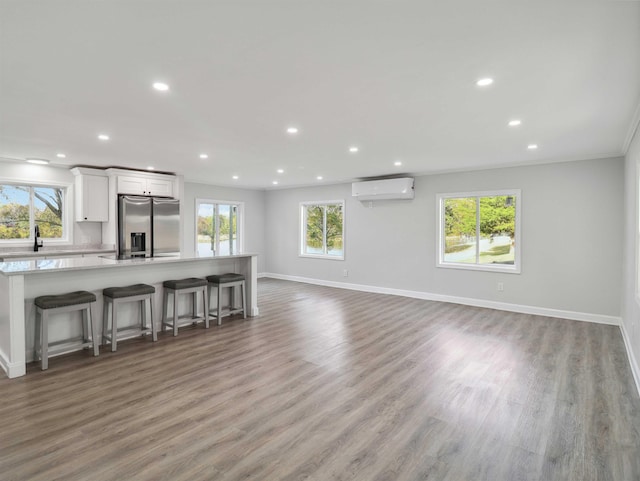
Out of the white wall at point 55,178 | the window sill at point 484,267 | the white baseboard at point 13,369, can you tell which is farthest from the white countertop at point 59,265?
the window sill at point 484,267

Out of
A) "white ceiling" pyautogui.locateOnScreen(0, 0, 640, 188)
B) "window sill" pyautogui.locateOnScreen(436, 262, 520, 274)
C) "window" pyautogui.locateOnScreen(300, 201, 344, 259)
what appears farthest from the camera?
"window" pyautogui.locateOnScreen(300, 201, 344, 259)

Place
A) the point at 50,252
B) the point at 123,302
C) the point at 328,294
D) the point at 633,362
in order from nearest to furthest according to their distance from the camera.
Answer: the point at 633,362 → the point at 123,302 → the point at 50,252 → the point at 328,294

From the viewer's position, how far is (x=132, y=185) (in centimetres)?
652

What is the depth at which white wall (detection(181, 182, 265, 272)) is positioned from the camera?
8.17 m

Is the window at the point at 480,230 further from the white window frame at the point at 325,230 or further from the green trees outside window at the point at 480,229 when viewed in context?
the white window frame at the point at 325,230

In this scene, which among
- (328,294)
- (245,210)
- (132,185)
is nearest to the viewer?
(132,185)

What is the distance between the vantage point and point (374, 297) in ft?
23.3

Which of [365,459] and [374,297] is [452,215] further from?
[365,459]

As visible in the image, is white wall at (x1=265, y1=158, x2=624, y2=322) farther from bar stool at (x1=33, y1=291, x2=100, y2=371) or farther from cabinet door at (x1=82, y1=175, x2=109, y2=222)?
bar stool at (x1=33, y1=291, x2=100, y2=371)

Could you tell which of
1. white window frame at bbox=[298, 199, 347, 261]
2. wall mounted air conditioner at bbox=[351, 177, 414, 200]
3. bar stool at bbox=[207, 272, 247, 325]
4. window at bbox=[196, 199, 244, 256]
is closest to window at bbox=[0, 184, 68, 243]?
window at bbox=[196, 199, 244, 256]

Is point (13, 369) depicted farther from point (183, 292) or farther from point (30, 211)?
point (30, 211)

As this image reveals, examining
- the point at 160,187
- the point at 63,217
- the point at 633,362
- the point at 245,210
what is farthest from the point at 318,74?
the point at 245,210

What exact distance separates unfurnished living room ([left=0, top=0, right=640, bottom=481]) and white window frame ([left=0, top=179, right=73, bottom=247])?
0.04 meters

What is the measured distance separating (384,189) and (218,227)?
4204mm
